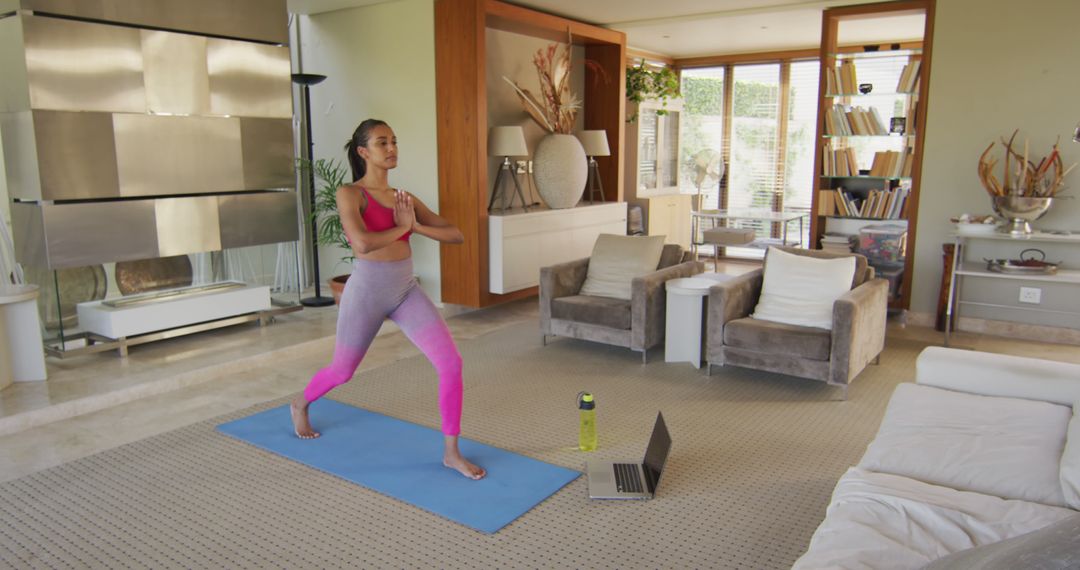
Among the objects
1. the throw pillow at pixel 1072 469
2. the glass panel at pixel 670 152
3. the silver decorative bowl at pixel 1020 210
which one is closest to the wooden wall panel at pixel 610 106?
the glass panel at pixel 670 152

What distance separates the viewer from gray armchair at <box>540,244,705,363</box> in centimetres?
483

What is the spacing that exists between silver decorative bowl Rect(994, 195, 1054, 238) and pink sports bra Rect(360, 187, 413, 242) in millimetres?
4269

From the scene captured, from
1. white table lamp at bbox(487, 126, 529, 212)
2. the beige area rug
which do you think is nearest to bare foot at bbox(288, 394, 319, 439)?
the beige area rug

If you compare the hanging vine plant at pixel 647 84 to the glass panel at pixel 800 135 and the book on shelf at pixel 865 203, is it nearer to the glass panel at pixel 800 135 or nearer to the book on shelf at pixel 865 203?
the glass panel at pixel 800 135

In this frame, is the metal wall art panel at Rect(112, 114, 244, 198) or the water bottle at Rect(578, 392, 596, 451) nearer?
the water bottle at Rect(578, 392, 596, 451)

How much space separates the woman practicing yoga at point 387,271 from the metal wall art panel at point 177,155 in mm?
2243

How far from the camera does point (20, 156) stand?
4.44 metres

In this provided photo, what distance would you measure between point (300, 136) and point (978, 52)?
5.48 meters

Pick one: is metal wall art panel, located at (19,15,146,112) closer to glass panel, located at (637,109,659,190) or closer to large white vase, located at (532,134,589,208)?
large white vase, located at (532,134,589,208)

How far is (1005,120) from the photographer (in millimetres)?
5457

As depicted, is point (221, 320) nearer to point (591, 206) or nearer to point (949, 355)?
point (591, 206)

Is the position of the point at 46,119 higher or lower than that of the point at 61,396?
higher

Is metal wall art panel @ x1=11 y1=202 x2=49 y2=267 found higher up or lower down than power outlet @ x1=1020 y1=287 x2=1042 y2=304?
higher up

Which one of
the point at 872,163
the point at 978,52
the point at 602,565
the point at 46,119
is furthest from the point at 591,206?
the point at 602,565
